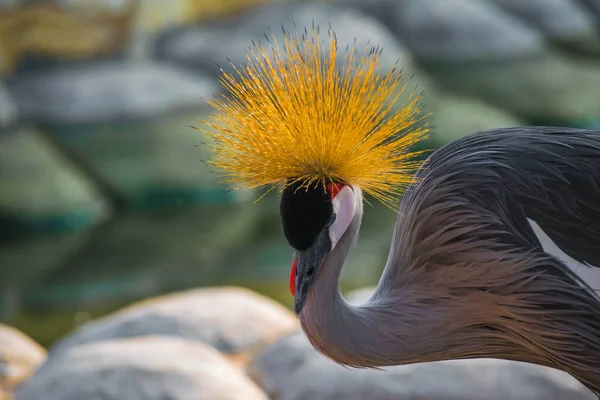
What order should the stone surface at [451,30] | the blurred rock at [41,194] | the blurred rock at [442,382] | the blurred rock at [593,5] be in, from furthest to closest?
the blurred rock at [593,5]
the stone surface at [451,30]
the blurred rock at [41,194]
the blurred rock at [442,382]

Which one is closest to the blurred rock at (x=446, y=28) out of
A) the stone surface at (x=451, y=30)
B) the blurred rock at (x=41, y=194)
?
the stone surface at (x=451, y=30)

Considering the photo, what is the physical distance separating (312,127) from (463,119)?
412 centimetres

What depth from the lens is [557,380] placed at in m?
1.92

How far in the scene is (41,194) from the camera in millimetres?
4277

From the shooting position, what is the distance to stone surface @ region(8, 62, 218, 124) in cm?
504

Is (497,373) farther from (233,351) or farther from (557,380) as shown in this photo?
(233,351)

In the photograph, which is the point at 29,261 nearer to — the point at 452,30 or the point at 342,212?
the point at 342,212

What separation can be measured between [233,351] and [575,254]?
124cm

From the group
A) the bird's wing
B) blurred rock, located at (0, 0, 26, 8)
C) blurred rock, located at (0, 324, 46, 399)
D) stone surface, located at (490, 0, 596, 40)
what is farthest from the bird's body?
stone surface, located at (490, 0, 596, 40)

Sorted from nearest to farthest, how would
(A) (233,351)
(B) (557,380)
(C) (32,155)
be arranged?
1. (B) (557,380)
2. (A) (233,351)
3. (C) (32,155)

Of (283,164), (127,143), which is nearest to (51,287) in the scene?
(127,143)

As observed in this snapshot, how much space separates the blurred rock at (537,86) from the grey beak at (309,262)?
4540 millimetres

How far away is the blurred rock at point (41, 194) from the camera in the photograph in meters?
4.21

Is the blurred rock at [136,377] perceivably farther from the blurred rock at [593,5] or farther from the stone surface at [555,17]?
the blurred rock at [593,5]
